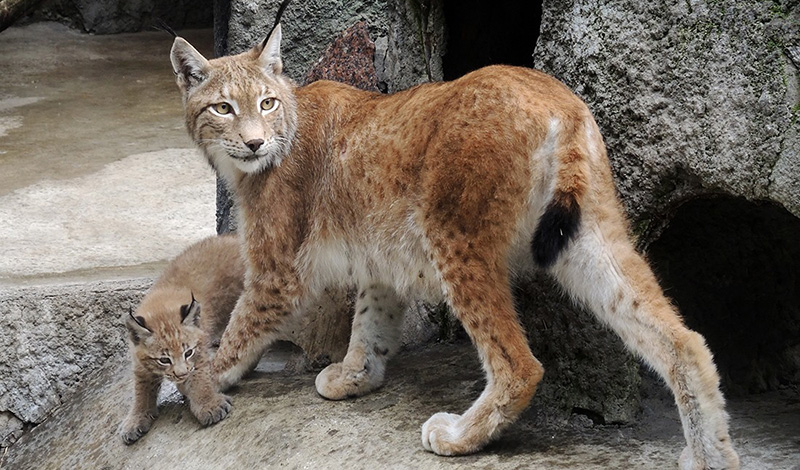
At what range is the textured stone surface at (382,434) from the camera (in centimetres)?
399

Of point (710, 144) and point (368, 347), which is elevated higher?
point (710, 144)

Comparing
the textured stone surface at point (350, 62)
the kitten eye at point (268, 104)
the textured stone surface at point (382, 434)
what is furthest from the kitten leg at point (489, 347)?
the textured stone surface at point (350, 62)

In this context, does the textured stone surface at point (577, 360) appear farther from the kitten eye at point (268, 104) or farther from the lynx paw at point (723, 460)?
the kitten eye at point (268, 104)

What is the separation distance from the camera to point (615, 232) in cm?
394

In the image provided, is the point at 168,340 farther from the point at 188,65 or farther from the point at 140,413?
the point at 188,65

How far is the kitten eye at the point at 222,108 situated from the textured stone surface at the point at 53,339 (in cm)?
143

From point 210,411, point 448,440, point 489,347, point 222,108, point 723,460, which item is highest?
point 222,108

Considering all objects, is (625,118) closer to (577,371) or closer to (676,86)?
(676,86)

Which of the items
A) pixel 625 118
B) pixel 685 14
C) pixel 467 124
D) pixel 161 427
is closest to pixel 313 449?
pixel 161 427

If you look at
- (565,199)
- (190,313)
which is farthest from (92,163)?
(565,199)

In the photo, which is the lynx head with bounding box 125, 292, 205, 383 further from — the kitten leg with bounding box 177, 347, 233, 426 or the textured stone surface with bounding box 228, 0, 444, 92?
the textured stone surface with bounding box 228, 0, 444, 92

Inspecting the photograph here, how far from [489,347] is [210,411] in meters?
1.39

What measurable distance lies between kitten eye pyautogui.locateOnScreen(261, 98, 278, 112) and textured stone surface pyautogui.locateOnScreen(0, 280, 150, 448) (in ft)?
4.99

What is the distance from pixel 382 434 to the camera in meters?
4.32
